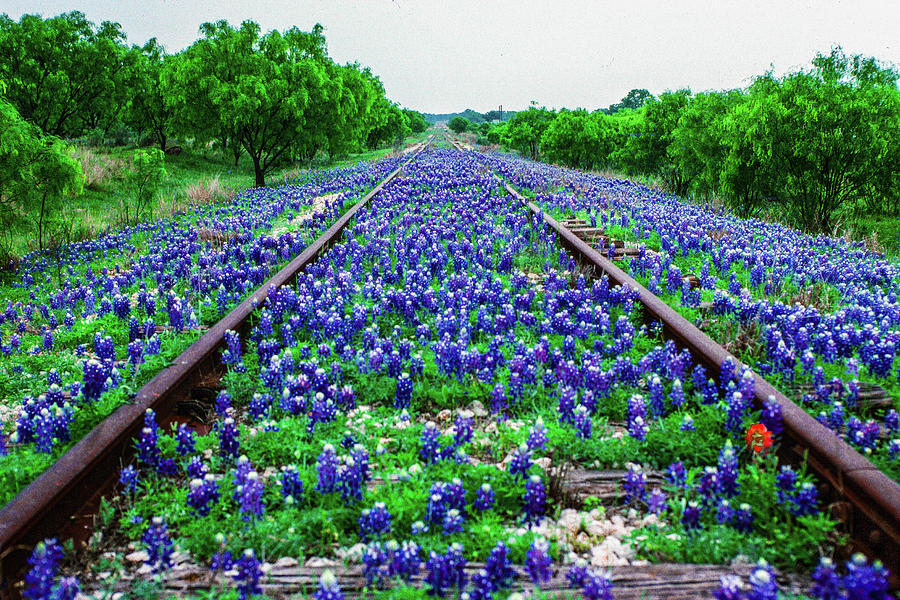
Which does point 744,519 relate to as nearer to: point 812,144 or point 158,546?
point 158,546

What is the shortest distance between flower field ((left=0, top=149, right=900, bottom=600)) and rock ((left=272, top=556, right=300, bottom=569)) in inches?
0.4

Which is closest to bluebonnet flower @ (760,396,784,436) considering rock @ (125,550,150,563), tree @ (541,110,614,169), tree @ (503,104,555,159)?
rock @ (125,550,150,563)

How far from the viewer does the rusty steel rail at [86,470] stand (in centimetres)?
205

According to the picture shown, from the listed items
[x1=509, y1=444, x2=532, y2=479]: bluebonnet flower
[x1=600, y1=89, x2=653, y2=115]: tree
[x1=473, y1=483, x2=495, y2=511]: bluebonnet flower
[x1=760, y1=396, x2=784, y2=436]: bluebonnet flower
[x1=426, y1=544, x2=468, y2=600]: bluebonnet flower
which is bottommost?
[x1=426, y1=544, x2=468, y2=600]: bluebonnet flower

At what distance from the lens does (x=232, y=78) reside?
62.3 feet

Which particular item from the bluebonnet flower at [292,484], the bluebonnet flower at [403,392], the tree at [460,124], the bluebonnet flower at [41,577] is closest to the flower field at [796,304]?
the bluebonnet flower at [403,392]

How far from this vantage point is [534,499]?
237cm

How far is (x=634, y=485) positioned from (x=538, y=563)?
2.54 ft

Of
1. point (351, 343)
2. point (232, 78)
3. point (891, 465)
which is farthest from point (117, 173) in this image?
point (891, 465)

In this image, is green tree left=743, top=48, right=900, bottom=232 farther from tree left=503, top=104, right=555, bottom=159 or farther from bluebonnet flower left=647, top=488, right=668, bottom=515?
tree left=503, top=104, right=555, bottom=159

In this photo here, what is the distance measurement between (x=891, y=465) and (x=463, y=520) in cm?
199

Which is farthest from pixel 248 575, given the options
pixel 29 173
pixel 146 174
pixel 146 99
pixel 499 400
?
pixel 146 99

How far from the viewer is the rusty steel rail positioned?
6.72 ft

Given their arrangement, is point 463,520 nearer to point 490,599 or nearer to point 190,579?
point 490,599
